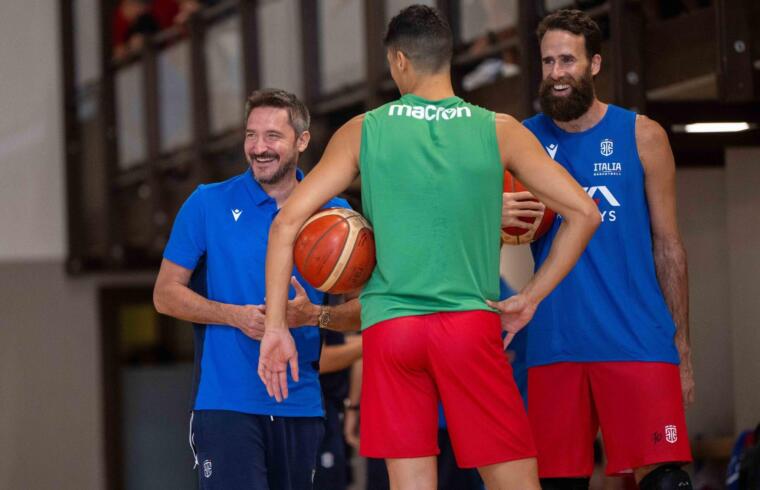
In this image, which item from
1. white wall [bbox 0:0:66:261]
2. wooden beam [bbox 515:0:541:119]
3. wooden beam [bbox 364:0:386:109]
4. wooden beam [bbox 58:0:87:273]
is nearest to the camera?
wooden beam [bbox 515:0:541:119]

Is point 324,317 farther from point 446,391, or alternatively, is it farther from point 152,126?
point 152,126

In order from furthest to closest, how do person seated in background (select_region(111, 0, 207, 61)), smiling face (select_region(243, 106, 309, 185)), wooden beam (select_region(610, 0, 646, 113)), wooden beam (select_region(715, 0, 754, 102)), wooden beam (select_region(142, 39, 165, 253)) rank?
person seated in background (select_region(111, 0, 207, 61)), wooden beam (select_region(142, 39, 165, 253)), wooden beam (select_region(610, 0, 646, 113)), wooden beam (select_region(715, 0, 754, 102)), smiling face (select_region(243, 106, 309, 185))

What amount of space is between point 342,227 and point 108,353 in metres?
10.5

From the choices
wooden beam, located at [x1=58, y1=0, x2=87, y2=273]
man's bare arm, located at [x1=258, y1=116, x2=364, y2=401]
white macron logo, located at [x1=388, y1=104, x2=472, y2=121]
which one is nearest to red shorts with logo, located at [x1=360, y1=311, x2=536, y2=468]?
man's bare arm, located at [x1=258, y1=116, x2=364, y2=401]

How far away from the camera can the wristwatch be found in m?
4.73

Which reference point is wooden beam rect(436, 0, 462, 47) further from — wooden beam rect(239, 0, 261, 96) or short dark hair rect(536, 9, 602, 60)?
short dark hair rect(536, 9, 602, 60)

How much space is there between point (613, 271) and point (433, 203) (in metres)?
1.10

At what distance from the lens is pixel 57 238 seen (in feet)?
45.2

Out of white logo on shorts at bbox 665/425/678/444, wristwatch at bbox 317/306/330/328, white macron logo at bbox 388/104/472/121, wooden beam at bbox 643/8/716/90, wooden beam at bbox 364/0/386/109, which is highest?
wooden beam at bbox 364/0/386/109

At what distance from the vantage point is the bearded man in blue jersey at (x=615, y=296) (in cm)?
468

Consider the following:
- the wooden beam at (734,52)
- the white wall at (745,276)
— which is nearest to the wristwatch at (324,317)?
the wooden beam at (734,52)

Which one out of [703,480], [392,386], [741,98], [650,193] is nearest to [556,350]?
[650,193]

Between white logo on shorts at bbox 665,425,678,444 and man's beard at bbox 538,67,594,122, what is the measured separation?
3.78 ft

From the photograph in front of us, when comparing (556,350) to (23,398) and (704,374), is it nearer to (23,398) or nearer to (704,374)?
(704,374)
